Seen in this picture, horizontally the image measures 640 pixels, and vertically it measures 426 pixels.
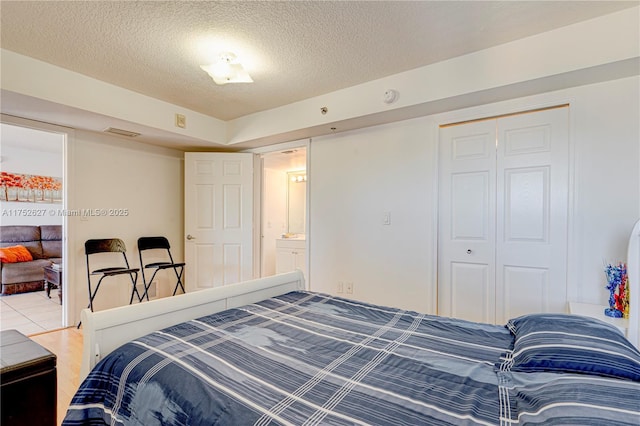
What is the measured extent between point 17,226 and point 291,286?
546cm

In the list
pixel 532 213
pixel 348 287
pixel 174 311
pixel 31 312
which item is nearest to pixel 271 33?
pixel 174 311

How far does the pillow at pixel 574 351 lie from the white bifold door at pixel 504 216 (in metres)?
1.18

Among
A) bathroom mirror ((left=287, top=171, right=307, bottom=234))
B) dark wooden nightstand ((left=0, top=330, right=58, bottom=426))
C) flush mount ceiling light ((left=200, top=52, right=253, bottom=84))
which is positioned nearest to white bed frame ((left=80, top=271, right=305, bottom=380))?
dark wooden nightstand ((left=0, top=330, right=58, bottom=426))

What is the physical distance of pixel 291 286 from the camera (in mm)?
2307

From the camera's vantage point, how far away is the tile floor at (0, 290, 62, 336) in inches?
127

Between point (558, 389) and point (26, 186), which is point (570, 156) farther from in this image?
point (26, 186)

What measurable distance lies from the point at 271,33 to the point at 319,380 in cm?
205

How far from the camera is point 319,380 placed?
3.40 feet

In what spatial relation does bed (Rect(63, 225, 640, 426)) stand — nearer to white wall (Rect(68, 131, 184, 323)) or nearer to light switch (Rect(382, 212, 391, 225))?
light switch (Rect(382, 212, 391, 225))

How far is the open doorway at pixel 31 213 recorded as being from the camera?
4.22 metres

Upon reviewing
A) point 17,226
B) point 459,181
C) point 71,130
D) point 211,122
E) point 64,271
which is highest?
point 211,122

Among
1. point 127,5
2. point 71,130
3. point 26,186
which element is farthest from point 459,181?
point 26,186

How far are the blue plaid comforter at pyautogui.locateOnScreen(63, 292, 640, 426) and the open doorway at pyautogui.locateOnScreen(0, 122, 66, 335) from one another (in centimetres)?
354

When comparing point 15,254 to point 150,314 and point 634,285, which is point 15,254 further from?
point 634,285
